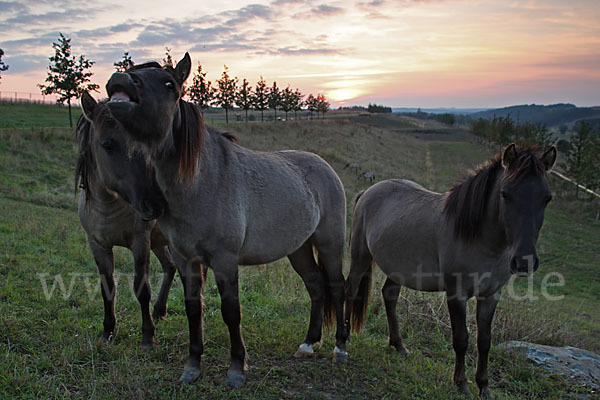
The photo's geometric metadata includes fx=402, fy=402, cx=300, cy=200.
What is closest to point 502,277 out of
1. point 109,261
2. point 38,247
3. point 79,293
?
point 109,261

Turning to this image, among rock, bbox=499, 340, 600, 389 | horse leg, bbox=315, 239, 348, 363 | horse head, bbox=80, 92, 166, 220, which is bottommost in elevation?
rock, bbox=499, 340, 600, 389

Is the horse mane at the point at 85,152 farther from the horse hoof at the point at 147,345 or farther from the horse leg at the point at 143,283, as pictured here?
the horse hoof at the point at 147,345

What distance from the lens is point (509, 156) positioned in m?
3.57

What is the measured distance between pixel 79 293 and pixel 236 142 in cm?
340

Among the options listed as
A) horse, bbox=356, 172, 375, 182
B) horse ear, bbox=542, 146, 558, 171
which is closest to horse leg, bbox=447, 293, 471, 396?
horse ear, bbox=542, 146, 558, 171

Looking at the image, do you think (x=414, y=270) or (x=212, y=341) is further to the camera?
(x=414, y=270)

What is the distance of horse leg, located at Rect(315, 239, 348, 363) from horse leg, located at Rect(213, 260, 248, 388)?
3.76ft

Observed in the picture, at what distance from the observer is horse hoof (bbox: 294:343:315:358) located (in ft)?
14.1

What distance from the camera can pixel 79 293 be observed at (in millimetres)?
5562

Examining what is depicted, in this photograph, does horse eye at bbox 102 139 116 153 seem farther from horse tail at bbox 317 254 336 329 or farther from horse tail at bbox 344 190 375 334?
horse tail at bbox 344 190 375 334

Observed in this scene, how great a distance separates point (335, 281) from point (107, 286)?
97.0 inches

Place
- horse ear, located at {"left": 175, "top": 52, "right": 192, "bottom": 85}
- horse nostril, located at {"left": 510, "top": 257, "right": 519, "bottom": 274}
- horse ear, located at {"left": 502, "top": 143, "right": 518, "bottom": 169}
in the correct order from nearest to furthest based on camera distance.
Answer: horse ear, located at {"left": 175, "top": 52, "right": 192, "bottom": 85}, horse nostril, located at {"left": 510, "top": 257, "right": 519, "bottom": 274}, horse ear, located at {"left": 502, "top": 143, "right": 518, "bottom": 169}

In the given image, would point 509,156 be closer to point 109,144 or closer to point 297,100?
point 109,144

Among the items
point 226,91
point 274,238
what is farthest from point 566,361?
point 226,91
